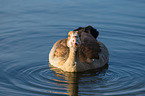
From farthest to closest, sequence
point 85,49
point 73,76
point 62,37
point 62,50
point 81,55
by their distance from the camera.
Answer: point 62,37 → point 62,50 → point 85,49 → point 81,55 → point 73,76

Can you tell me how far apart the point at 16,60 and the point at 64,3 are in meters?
8.82

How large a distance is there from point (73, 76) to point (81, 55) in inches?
44.8

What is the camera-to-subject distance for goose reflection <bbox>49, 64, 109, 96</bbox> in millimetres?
12413

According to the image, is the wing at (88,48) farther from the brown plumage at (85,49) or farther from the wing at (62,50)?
the wing at (62,50)

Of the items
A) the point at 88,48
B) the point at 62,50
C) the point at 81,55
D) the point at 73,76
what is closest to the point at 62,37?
the point at 62,50

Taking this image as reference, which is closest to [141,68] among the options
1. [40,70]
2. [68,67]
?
[68,67]

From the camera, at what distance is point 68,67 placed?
14.0 m

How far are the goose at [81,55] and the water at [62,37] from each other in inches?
12.1

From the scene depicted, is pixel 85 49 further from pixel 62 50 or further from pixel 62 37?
pixel 62 37

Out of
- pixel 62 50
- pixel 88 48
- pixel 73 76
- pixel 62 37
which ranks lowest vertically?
pixel 73 76

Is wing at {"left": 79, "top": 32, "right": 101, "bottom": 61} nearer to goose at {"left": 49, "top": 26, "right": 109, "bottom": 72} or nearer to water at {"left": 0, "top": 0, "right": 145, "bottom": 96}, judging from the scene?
goose at {"left": 49, "top": 26, "right": 109, "bottom": 72}

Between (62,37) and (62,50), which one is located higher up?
(62,37)

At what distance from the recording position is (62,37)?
18.2 meters

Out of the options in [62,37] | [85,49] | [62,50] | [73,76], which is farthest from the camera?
[62,37]
